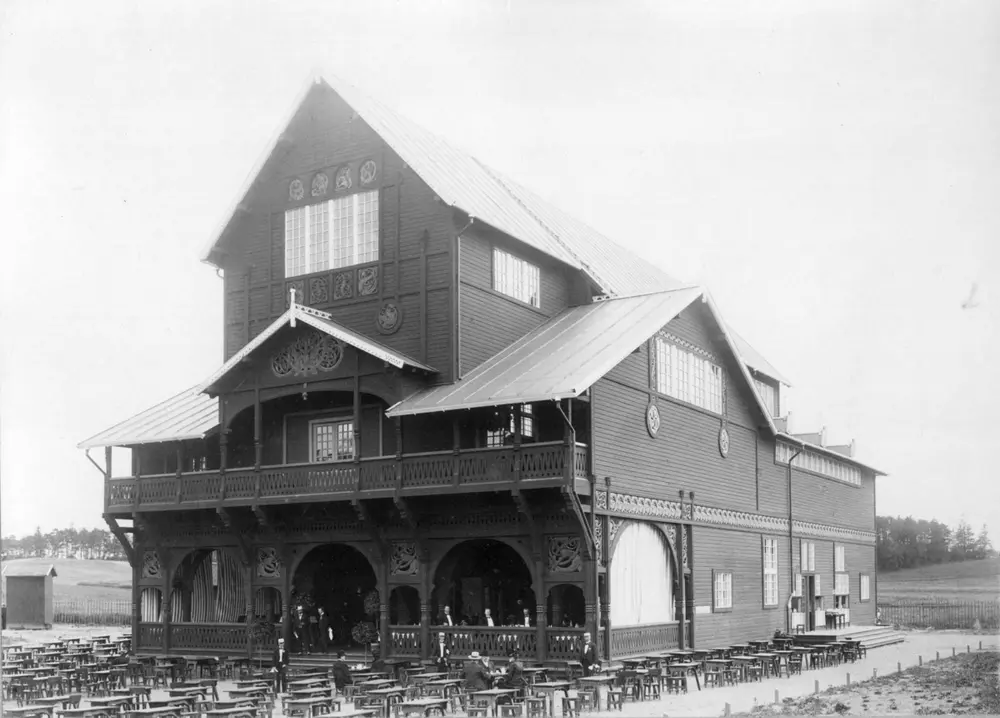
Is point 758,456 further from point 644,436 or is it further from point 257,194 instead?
point 257,194

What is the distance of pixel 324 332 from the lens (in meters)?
33.0

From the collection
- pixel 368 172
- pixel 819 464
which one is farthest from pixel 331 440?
pixel 819 464

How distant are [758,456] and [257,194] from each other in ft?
64.5

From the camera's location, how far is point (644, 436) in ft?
112

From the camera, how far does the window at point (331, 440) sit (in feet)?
115

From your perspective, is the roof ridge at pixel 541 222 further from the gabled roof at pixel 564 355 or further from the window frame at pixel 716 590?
the window frame at pixel 716 590

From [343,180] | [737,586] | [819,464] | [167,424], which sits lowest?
[737,586]

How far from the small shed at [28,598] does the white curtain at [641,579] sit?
126ft

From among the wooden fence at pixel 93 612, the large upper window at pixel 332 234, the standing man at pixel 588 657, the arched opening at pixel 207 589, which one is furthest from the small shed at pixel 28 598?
the standing man at pixel 588 657

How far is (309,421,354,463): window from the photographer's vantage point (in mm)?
35062

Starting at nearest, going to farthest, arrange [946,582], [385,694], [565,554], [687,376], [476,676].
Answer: [385,694], [476,676], [565,554], [687,376], [946,582]

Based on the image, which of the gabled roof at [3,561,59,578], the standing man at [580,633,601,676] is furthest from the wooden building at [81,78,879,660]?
the gabled roof at [3,561,59,578]

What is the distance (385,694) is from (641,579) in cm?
1104

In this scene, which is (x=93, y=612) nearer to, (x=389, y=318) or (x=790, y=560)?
(x=790, y=560)
